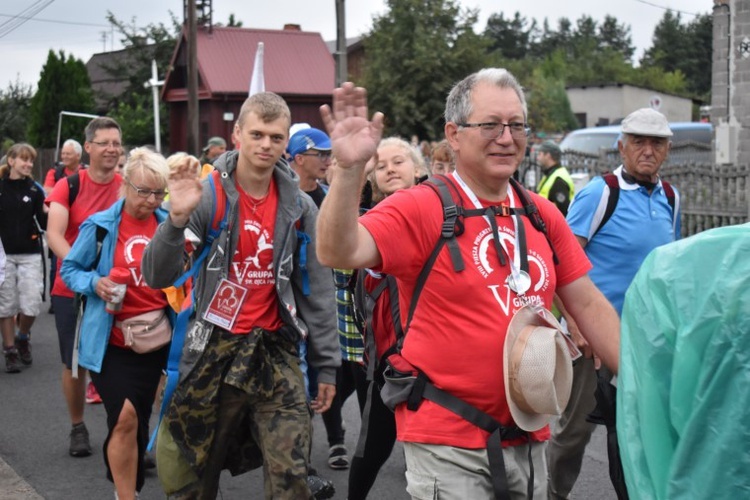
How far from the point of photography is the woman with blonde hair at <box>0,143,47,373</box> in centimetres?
984

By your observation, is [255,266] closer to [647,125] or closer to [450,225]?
[450,225]

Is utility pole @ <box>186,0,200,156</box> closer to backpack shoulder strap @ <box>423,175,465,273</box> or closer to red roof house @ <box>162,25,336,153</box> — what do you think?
red roof house @ <box>162,25,336,153</box>

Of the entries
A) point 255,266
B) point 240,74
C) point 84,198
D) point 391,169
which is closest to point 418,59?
point 240,74

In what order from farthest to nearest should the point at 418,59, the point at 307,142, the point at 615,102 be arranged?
the point at 615,102
the point at 418,59
the point at 307,142

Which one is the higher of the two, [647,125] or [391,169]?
[647,125]

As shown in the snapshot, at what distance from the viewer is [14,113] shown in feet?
172

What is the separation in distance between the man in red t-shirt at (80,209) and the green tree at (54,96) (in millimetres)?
41384

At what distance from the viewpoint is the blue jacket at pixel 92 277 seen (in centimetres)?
534

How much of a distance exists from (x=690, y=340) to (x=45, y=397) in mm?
7373

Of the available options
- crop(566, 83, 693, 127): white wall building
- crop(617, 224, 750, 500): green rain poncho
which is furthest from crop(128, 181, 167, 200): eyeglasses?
crop(566, 83, 693, 127): white wall building

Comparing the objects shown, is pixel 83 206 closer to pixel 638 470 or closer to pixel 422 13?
pixel 638 470

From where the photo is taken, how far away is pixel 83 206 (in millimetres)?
6910

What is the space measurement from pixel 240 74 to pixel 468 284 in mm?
40978

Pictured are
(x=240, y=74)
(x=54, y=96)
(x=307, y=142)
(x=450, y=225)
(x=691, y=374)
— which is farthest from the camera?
(x=54, y=96)
